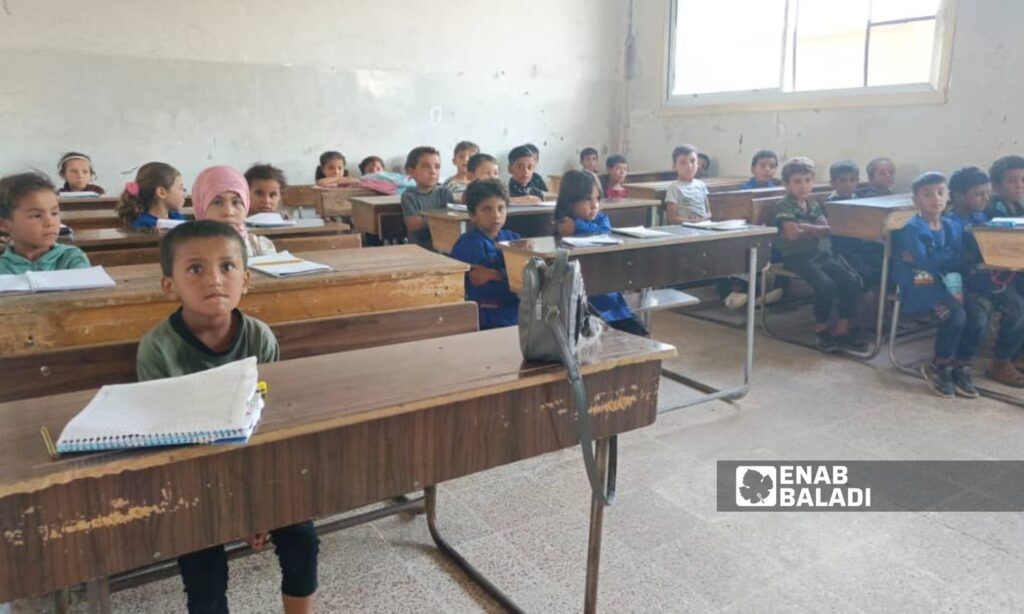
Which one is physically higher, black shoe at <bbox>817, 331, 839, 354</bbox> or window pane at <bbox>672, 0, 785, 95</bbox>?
window pane at <bbox>672, 0, 785, 95</bbox>

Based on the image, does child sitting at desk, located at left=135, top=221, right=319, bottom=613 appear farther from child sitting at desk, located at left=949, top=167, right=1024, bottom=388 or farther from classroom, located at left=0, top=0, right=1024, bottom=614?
child sitting at desk, located at left=949, top=167, right=1024, bottom=388

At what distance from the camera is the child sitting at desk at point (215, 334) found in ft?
4.53

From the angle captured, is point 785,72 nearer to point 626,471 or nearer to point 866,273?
point 866,273

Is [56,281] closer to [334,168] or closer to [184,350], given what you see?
[184,350]

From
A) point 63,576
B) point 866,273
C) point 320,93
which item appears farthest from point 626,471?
point 320,93

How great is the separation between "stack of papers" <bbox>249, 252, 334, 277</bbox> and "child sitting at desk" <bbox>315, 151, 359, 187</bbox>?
3477mm

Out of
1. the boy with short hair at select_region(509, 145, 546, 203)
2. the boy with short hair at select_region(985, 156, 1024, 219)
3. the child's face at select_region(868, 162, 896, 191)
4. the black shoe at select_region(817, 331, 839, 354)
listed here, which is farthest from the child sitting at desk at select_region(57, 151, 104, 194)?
the boy with short hair at select_region(985, 156, 1024, 219)

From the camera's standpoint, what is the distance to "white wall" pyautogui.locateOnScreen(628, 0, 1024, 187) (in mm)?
4281

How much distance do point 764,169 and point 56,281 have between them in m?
4.34

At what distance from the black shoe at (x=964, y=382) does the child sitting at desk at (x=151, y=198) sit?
11.5ft

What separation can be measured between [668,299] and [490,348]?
2068 millimetres

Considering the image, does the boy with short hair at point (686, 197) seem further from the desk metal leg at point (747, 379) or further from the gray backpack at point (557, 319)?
the gray backpack at point (557, 319)

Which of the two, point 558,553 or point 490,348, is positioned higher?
point 490,348

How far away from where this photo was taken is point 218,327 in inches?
58.3
